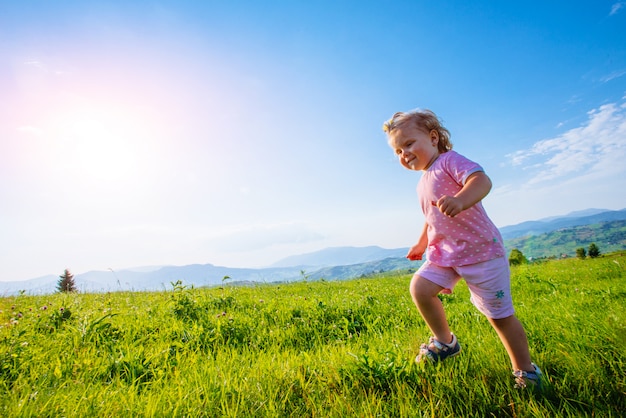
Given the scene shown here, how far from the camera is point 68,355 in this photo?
11.3 feet

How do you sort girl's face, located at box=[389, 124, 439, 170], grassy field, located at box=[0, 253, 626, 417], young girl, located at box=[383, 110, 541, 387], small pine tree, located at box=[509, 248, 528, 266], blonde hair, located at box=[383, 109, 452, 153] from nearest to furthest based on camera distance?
grassy field, located at box=[0, 253, 626, 417] < young girl, located at box=[383, 110, 541, 387] < girl's face, located at box=[389, 124, 439, 170] < blonde hair, located at box=[383, 109, 452, 153] < small pine tree, located at box=[509, 248, 528, 266]

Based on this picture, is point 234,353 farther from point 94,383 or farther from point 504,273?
point 504,273

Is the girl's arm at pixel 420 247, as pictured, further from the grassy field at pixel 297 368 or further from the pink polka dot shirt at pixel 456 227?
the grassy field at pixel 297 368

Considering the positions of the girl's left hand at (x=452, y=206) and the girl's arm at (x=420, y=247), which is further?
the girl's arm at (x=420, y=247)

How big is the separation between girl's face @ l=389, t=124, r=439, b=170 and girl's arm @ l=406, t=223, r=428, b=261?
70 cm

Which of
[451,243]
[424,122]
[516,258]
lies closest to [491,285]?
[451,243]

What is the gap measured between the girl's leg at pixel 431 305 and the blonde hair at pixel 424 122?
5.11ft

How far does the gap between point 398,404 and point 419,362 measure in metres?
0.76

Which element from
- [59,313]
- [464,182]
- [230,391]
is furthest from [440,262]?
[59,313]

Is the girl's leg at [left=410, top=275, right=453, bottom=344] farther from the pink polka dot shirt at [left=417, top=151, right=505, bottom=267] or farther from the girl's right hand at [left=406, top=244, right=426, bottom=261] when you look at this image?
the girl's right hand at [left=406, top=244, right=426, bottom=261]

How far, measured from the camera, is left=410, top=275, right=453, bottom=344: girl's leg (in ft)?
10.2

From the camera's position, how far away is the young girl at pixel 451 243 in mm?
Result: 2727

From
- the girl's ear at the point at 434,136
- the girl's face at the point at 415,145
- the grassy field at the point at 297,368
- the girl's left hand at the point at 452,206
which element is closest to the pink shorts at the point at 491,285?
the grassy field at the point at 297,368

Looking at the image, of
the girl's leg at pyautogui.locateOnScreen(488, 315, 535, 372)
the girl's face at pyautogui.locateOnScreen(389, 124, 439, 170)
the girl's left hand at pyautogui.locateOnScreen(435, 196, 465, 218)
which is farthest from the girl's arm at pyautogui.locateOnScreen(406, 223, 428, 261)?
the girl's leg at pyautogui.locateOnScreen(488, 315, 535, 372)
